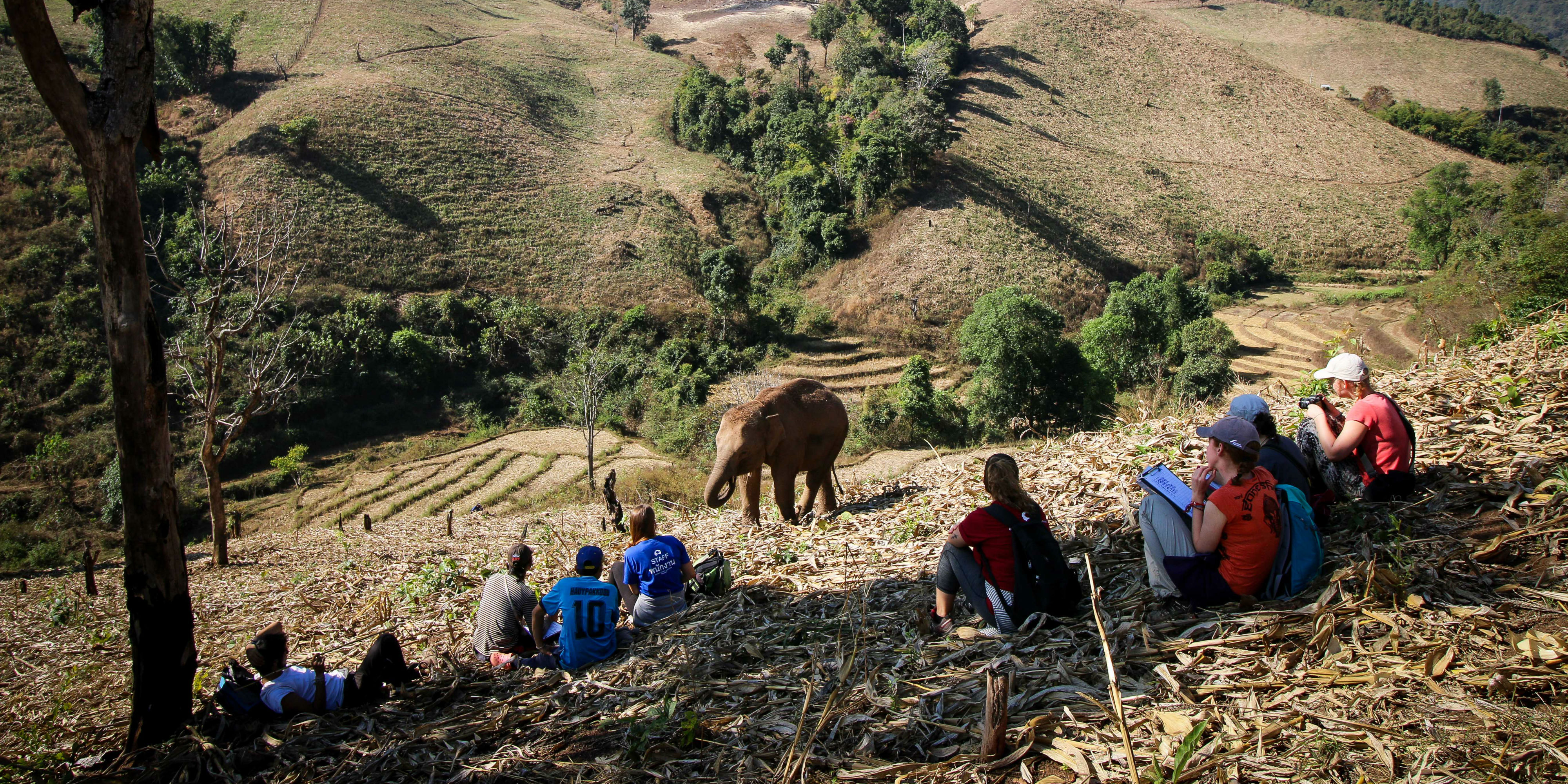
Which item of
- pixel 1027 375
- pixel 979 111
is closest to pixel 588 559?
pixel 1027 375

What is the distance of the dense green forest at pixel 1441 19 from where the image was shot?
9300cm

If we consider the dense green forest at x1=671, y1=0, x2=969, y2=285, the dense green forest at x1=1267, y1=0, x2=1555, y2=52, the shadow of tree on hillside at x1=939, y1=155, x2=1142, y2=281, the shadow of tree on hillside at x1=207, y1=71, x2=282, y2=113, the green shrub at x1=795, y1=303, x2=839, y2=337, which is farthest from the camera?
the dense green forest at x1=1267, y1=0, x2=1555, y2=52

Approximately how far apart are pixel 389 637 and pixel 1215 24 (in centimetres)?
11817

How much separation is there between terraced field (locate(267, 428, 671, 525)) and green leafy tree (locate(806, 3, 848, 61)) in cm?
5419

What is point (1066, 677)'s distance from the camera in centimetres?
383

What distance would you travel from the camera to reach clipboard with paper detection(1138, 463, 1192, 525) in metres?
4.30

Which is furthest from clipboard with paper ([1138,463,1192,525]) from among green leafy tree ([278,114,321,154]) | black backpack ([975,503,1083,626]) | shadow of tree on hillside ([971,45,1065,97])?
shadow of tree on hillside ([971,45,1065,97])

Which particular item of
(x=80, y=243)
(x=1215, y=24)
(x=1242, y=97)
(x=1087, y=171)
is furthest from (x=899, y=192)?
(x=1215, y=24)

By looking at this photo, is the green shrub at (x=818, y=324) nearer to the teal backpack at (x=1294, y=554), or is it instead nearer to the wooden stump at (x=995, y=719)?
the teal backpack at (x=1294, y=554)

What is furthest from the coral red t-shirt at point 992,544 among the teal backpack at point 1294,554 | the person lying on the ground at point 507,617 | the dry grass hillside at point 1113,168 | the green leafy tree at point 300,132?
the green leafy tree at point 300,132

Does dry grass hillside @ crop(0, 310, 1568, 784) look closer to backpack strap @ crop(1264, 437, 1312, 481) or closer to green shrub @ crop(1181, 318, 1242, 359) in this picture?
backpack strap @ crop(1264, 437, 1312, 481)

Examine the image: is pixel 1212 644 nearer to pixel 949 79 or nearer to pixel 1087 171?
pixel 1087 171

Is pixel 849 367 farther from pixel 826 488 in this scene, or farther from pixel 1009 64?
pixel 1009 64

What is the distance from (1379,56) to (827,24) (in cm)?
6552
